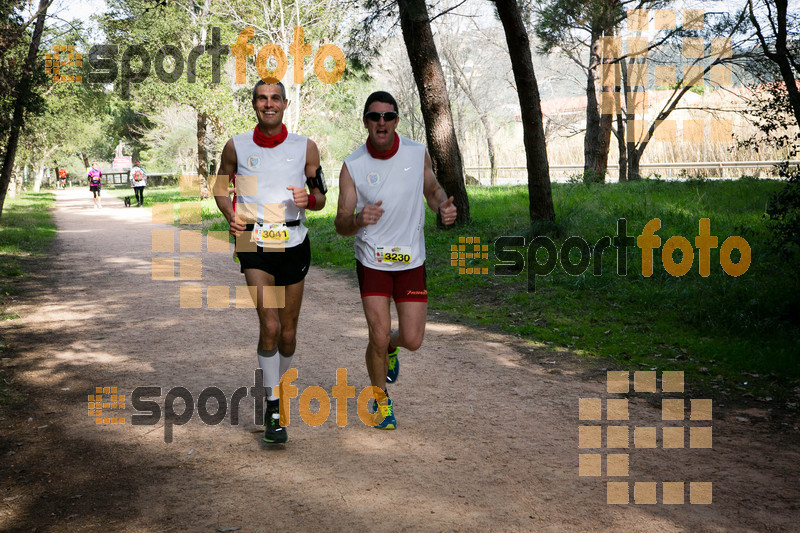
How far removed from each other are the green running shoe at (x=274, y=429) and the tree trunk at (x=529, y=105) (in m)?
8.22

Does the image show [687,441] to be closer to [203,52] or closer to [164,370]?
[164,370]

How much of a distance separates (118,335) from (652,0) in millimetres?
16860

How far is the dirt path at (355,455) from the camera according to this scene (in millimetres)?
3945

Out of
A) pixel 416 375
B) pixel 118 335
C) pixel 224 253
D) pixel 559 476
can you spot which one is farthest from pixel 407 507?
pixel 224 253

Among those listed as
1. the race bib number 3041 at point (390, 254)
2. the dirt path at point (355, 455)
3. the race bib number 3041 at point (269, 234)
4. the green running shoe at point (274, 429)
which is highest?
the race bib number 3041 at point (269, 234)

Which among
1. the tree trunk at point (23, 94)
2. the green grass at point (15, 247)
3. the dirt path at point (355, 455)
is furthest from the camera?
the tree trunk at point (23, 94)

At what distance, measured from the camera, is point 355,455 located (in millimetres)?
4816

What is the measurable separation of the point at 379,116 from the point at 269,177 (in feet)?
2.97

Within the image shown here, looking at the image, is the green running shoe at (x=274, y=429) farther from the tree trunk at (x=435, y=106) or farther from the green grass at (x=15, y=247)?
the tree trunk at (x=435, y=106)

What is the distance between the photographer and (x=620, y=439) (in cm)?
527
